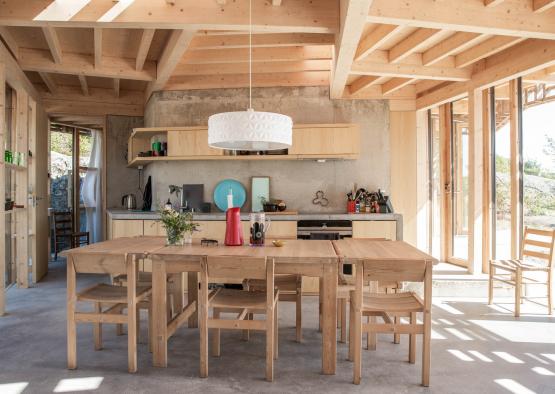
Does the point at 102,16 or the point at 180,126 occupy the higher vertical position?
the point at 102,16

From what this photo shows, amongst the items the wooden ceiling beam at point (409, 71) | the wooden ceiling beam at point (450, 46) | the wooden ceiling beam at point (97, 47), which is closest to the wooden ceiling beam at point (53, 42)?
the wooden ceiling beam at point (97, 47)

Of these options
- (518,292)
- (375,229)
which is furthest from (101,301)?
(518,292)

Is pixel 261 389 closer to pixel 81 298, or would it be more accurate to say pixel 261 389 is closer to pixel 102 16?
pixel 81 298

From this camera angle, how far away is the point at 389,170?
6.06m

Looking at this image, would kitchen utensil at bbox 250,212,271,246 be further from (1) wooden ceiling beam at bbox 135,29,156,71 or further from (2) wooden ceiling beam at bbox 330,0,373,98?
(1) wooden ceiling beam at bbox 135,29,156,71

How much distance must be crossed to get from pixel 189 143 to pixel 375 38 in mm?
2670

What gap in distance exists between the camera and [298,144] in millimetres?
5594

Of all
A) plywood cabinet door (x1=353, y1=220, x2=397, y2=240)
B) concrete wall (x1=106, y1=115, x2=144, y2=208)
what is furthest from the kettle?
plywood cabinet door (x1=353, y1=220, x2=397, y2=240)

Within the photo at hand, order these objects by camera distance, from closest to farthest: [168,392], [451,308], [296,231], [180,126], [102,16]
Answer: [168,392]
[102,16]
[451,308]
[296,231]
[180,126]

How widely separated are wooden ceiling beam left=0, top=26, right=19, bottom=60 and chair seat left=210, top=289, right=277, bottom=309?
373cm

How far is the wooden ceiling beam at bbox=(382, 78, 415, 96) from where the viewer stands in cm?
562

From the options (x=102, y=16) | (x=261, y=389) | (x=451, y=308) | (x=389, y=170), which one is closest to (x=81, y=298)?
(x=261, y=389)

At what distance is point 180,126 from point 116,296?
340cm

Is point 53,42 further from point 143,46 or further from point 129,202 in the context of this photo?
point 129,202
